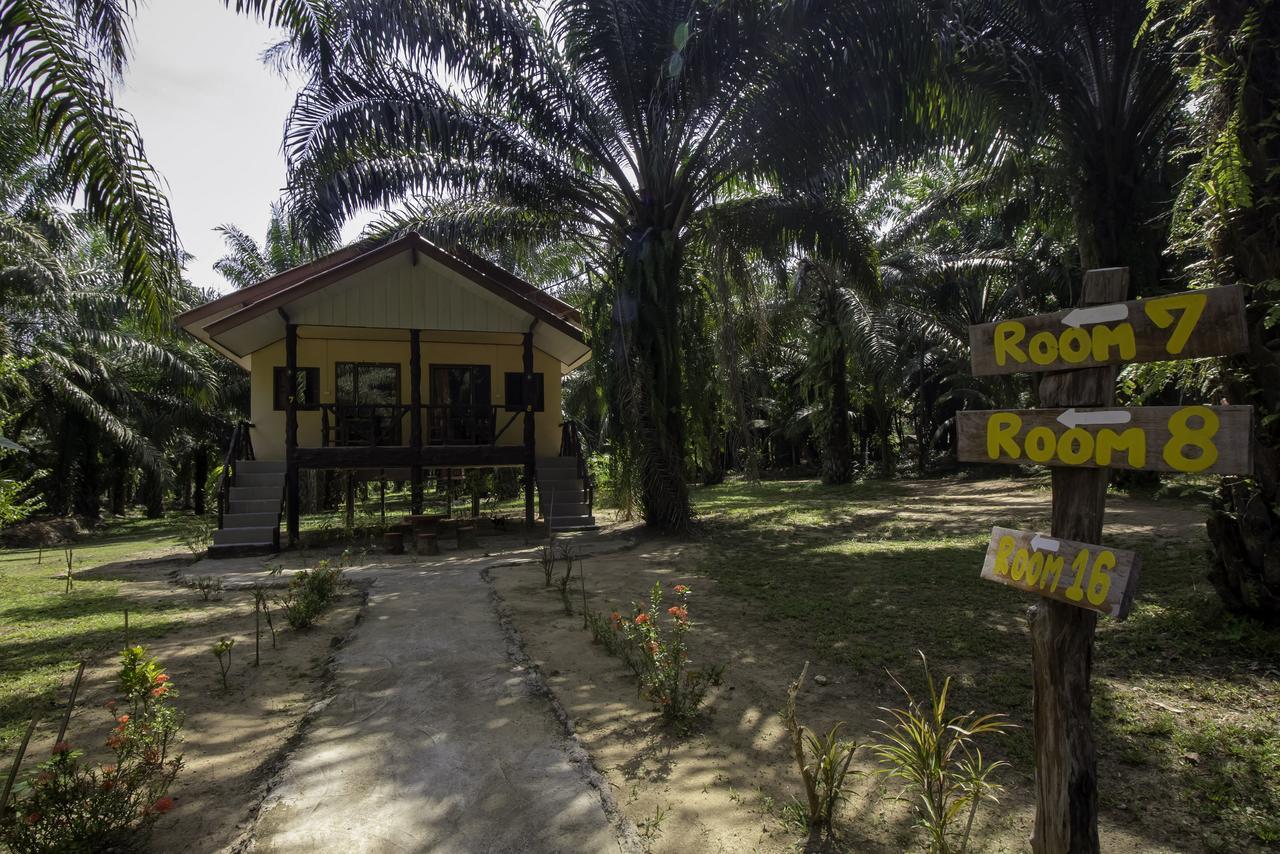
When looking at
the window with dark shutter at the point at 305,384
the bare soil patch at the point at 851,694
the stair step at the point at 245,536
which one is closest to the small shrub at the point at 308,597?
the bare soil patch at the point at 851,694

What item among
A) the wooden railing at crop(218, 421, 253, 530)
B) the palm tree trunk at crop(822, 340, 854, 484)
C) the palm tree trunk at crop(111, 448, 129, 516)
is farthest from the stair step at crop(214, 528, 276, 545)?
the palm tree trunk at crop(111, 448, 129, 516)

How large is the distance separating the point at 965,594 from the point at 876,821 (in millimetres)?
4391

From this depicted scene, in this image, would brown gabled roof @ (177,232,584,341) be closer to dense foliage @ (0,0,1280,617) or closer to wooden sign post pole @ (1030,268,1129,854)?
dense foliage @ (0,0,1280,617)

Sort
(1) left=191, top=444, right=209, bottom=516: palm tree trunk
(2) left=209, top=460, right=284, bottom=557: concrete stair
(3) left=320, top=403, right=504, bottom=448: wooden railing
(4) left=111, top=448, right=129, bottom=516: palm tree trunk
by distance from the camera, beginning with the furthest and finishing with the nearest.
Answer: (1) left=191, top=444, right=209, bottom=516: palm tree trunk
(4) left=111, top=448, right=129, bottom=516: palm tree trunk
(3) left=320, top=403, right=504, bottom=448: wooden railing
(2) left=209, top=460, right=284, bottom=557: concrete stair

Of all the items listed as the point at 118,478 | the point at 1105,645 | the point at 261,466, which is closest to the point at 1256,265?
the point at 1105,645

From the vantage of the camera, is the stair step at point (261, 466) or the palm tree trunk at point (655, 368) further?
the stair step at point (261, 466)

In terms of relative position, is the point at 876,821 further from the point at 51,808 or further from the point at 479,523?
the point at 479,523

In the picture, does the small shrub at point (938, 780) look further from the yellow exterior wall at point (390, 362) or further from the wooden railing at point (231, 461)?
the yellow exterior wall at point (390, 362)

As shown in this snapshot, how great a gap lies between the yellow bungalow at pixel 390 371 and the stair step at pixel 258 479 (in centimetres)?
3

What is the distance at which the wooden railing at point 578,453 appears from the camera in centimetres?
1423

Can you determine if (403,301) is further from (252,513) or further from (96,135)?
(96,135)

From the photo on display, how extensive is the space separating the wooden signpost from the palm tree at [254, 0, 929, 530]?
7.59m

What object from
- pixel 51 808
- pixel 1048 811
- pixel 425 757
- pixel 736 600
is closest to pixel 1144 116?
pixel 736 600

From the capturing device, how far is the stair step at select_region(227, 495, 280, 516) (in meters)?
12.4
